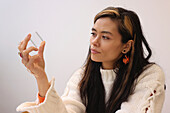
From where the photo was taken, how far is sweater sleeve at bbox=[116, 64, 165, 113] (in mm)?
1087

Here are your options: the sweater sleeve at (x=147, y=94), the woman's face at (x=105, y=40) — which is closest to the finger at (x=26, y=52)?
the woman's face at (x=105, y=40)

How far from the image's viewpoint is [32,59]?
0.93m

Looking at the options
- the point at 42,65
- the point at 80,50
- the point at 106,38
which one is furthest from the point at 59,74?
the point at 42,65

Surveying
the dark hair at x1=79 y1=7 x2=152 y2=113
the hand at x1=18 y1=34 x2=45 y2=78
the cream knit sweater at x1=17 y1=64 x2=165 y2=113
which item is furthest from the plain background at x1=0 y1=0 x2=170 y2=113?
the hand at x1=18 y1=34 x2=45 y2=78

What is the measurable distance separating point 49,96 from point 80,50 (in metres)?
1.19

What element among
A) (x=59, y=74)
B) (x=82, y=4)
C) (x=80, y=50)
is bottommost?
(x=59, y=74)

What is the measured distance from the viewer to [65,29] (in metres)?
2.17

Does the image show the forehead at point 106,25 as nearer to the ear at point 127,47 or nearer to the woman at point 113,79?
the woman at point 113,79

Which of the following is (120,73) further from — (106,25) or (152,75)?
(106,25)

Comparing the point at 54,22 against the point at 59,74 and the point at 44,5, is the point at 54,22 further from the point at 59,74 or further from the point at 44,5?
the point at 59,74

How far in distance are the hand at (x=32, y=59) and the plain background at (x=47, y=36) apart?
1.19 metres

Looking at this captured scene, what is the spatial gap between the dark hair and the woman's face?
0.03 metres

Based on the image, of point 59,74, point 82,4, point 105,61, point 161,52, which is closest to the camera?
point 105,61

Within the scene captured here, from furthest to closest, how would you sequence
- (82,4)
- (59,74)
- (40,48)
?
(59,74) → (82,4) → (40,48)
